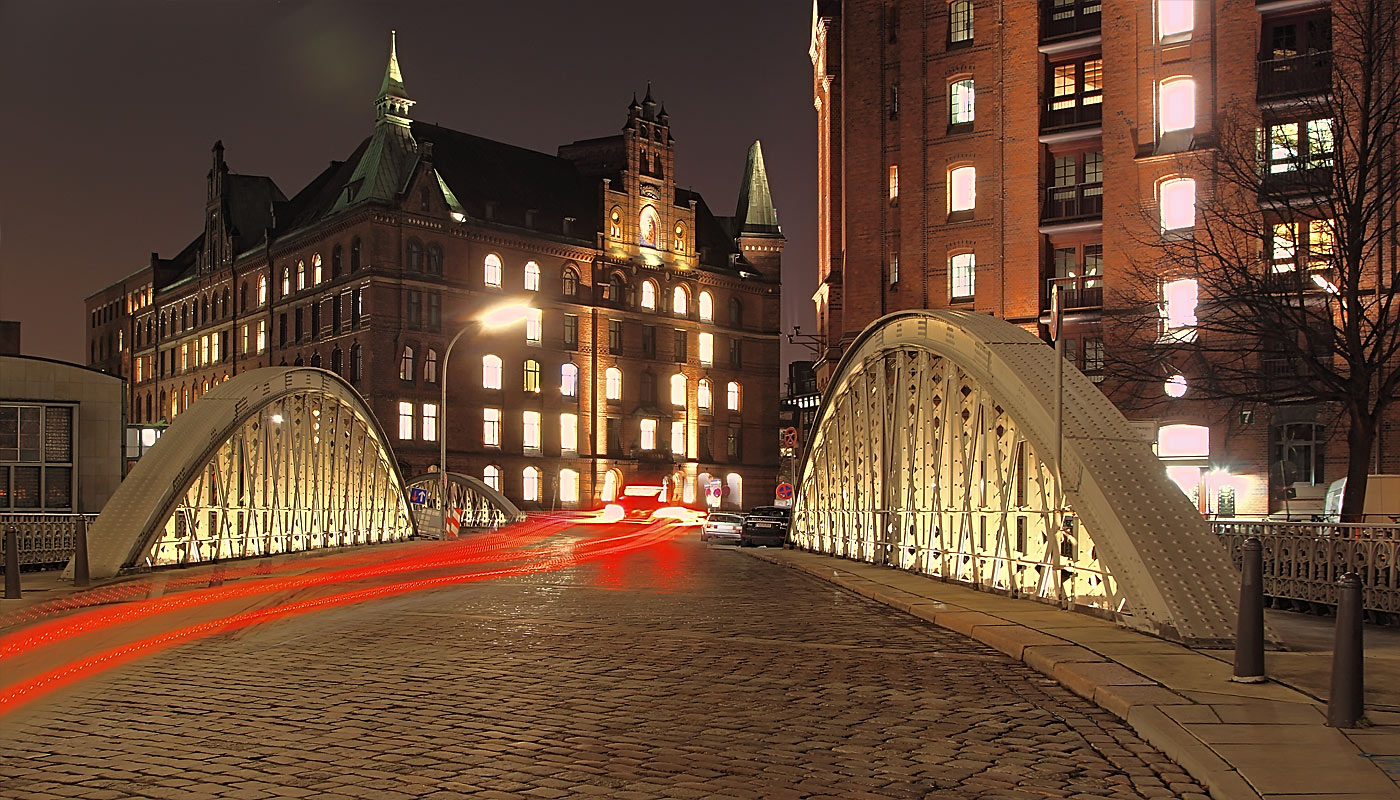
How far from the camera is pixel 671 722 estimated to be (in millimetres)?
9156

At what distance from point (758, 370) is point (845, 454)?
78906 mm

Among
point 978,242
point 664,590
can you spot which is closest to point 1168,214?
point 978,242

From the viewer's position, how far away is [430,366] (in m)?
85.0

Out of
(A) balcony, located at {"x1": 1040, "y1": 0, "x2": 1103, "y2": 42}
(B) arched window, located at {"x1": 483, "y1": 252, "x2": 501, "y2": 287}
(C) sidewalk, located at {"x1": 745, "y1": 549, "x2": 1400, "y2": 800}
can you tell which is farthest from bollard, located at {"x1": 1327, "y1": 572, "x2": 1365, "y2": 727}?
(B) arched window, located at {"x1": 483, "y1": 252, "x2": 501, "y2": 287}

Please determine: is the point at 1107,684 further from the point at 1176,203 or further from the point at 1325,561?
the point at 1176,203

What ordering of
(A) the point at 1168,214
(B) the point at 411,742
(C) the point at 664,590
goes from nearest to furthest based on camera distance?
(B) the point at 411,742 → (C) the point at 664,590 → (A) the point at 1168,214

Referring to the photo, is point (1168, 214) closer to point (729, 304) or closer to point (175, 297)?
point (729, 304)

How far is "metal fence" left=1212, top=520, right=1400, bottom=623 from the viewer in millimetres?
16156

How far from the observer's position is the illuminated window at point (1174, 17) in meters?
42.8

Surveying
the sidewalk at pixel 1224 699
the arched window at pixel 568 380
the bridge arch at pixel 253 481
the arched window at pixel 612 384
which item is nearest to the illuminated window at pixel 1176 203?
the bridge arch at pixel 253 481

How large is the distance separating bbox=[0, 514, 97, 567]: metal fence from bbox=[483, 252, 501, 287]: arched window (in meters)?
63.9

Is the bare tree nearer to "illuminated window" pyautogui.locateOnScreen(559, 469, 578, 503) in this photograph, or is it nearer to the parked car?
the parked car

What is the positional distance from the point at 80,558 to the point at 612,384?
77382mm

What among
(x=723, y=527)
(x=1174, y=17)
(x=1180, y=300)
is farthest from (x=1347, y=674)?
(x=723, y=527)
